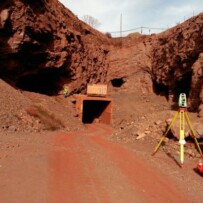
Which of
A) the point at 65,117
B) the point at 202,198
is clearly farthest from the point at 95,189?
the point at 65,117

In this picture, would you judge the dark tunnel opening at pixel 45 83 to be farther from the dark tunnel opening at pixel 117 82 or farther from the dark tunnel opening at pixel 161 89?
the dark tunnel opening at pixel 161 89

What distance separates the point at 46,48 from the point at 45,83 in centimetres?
500

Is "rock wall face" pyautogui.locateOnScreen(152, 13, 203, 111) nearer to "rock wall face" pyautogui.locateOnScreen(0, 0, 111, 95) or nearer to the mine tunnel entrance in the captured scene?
the mine tunnel entrance

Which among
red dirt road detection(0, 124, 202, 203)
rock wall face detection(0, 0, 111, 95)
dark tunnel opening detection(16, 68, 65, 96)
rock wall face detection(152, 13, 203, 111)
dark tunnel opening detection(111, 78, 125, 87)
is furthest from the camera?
dark tunnel opening detection(111, 78, 125, 87)

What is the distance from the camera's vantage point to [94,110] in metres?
29.1

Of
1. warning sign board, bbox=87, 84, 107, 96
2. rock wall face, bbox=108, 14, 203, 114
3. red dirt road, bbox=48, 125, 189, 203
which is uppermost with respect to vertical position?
rock wall face, bbox=108, 14, 203, 114

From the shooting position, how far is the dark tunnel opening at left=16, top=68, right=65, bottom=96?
2767 cm

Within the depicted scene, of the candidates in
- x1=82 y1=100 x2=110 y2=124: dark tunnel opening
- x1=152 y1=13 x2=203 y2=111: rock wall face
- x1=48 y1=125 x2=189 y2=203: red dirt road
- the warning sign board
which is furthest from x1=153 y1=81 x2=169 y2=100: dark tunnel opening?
x1=48 y1=125 x2=189 y2=203: red dirt road

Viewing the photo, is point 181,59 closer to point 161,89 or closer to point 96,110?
point 161,89

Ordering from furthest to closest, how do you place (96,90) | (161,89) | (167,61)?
(161,89) < (167,61) < (96,90)

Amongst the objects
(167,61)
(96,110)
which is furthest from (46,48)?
(167,61)

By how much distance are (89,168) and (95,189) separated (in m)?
1.88

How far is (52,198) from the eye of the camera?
6.27 m

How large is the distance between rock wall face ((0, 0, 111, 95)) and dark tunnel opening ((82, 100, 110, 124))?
2.24m
